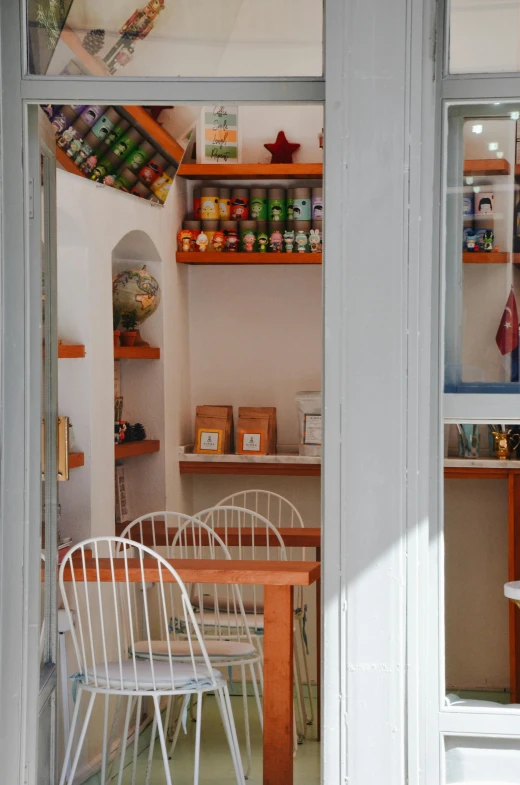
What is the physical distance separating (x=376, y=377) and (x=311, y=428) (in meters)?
3.33

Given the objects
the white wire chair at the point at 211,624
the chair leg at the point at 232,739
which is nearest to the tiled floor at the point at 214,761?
the white wire chair at the point at 211,624

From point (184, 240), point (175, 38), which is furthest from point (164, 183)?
point (175, 38)

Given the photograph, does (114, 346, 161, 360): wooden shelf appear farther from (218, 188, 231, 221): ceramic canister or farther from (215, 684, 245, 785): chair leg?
(215, 684, 245, 785): chair leg

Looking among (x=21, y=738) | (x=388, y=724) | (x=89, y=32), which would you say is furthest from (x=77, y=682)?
(x=89, y=32)

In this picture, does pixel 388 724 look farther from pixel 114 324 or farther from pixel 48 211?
pixel 114 324

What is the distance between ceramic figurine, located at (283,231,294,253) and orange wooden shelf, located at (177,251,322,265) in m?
0.05

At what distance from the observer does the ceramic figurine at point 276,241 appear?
210 inches

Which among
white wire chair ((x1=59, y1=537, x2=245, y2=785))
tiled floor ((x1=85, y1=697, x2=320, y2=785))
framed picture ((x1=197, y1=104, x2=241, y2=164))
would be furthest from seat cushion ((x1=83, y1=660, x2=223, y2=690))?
framed picture ((x1=197, y1=104, x2=241, y2=164))

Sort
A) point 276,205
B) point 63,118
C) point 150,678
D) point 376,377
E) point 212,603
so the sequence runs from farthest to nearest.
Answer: point 276,205
point 212,603
point 63,118
point 150,678
point 376,377

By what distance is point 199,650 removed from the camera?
355 centimetres

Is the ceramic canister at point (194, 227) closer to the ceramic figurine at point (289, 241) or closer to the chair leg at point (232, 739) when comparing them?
the ceramic figurine at point (289, 241)

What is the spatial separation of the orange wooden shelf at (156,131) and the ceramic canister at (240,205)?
1269 mm

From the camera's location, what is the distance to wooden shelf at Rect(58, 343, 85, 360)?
3633 mm

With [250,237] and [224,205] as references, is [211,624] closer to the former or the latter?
[250,237]
